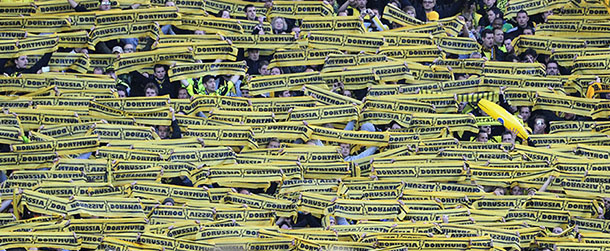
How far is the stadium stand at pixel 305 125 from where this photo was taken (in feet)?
75.5

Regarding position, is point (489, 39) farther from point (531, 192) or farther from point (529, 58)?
point (531, 192)

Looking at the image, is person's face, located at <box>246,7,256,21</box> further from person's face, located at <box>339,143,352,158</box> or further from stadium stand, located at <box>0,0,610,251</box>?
Answer: person's face, located at <box>339,143,352,158</box>

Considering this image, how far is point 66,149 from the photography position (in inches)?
960

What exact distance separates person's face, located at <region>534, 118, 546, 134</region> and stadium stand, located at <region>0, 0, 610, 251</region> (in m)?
0.22

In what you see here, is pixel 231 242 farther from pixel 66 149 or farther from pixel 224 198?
pixel 66 149

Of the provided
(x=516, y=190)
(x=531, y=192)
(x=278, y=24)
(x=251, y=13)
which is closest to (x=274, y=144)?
(x=278, y=24)

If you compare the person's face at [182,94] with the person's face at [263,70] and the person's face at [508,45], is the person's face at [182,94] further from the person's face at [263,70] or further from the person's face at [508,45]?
the person's face at [508,45]

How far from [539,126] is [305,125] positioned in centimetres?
378

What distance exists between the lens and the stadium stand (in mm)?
23016

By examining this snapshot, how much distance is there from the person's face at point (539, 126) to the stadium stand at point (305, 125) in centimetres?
22

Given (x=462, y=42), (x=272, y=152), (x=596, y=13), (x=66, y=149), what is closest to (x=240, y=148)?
(x=272, y=152)

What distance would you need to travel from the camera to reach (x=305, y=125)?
24.9 meters

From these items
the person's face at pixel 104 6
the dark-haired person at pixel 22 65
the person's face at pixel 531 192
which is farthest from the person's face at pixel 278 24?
the person's face at pixel 531 192

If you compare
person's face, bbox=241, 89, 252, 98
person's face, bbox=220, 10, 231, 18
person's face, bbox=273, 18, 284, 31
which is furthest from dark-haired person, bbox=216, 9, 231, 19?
Result: person's face, bbox=241, 89, 252, 98
